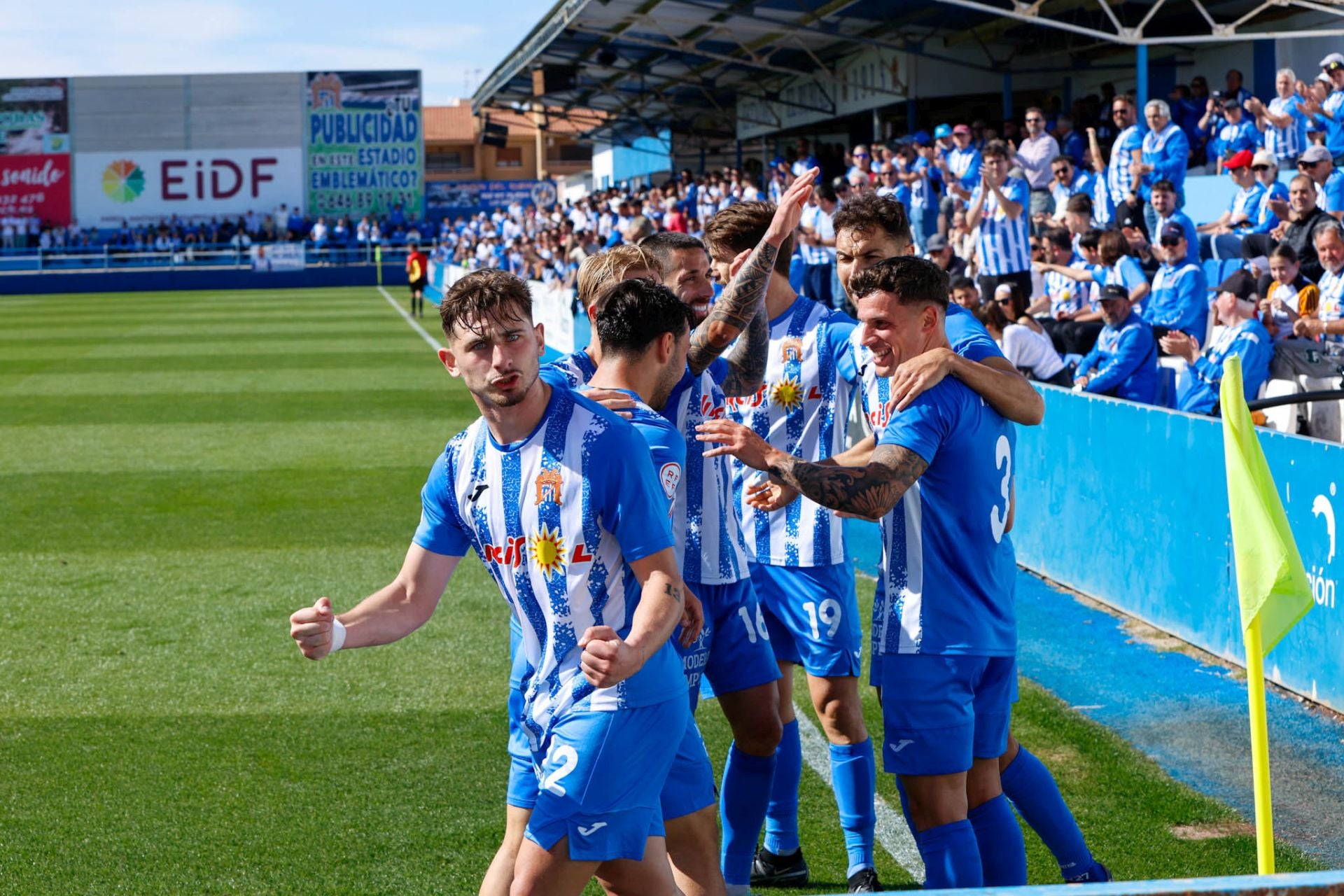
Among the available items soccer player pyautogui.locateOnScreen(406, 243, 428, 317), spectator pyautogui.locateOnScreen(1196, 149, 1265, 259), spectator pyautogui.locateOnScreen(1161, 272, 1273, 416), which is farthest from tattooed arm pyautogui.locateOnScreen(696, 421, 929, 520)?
soccer player pyautogui.locateOnScreen(406, 243, 428, 317)

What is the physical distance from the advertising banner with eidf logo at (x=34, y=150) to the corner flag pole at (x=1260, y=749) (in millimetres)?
65644

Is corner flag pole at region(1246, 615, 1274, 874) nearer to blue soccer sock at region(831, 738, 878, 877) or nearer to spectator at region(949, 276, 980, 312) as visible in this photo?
blue soccer sock at region(831, 738, 878, 877)

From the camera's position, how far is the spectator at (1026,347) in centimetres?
1020

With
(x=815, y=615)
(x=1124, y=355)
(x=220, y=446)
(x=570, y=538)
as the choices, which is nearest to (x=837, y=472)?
(x=570, y=538)

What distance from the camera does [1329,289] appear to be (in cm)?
→ 977

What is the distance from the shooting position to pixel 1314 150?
12.0 m

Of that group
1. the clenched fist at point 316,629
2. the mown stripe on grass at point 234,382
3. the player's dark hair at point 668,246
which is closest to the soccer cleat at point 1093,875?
the player's dark hair at point 668,246

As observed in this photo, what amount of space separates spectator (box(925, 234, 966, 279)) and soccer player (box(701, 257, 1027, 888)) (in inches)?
383

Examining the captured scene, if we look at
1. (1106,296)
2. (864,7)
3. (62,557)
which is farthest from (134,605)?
(864,7)

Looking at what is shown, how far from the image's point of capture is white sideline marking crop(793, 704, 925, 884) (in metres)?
4.66

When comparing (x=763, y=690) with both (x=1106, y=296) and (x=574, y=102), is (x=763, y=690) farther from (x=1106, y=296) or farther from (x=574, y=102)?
(x=574, y=102)

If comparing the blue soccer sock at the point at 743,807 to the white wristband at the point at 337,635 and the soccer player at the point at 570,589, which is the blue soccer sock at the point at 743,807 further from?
the white wristband at the point at 337,635

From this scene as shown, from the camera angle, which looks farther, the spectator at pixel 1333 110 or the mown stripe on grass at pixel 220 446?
the spectator at pixel 1333 110

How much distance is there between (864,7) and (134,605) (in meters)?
→ 17.6
